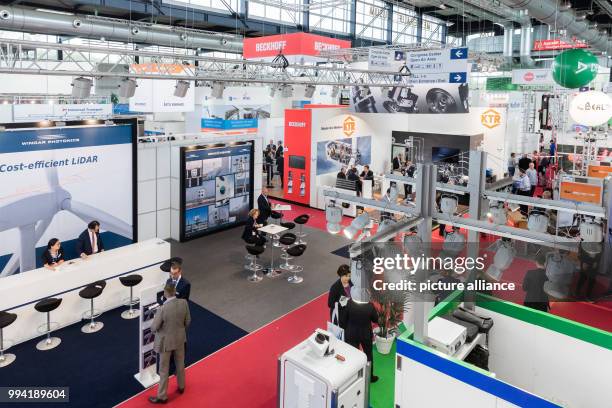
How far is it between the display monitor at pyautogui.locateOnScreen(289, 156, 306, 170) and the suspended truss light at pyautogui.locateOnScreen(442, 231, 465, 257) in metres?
9.63

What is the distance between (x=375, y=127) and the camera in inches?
590

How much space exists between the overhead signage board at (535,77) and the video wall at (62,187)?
1227 centimetres

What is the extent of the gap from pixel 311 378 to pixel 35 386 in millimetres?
3066

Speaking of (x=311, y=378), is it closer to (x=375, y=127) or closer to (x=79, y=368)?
(x=79, y=368)

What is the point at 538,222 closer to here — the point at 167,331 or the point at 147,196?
the point at 167,331

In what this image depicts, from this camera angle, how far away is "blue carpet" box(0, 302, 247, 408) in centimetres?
489

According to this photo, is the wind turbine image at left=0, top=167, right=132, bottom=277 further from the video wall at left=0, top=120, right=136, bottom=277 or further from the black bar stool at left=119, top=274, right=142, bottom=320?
the black bar stool at left=119, top=274, right=142, bottom=320

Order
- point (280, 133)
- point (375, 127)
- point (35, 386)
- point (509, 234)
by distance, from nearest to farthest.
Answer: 1. point (509, 234)
2. point (35, 386)
3. point (375, 127)
4. point (280, 133)

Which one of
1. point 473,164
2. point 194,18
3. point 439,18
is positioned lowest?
point 473,164

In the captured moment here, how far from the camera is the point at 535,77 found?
14.8 meters

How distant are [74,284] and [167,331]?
238 cm

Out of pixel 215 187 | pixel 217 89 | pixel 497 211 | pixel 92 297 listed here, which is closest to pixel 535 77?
pixel 217 89

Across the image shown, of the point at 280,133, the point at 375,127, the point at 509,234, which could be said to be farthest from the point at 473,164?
the point at 280,133

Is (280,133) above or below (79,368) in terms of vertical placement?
above
